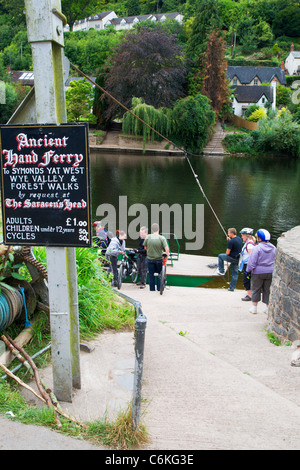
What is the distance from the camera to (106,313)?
570 cm

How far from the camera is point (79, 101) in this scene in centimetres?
5422

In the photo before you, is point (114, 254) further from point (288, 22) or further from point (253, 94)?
point (288, 22)

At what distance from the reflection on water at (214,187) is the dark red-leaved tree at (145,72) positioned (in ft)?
25.1

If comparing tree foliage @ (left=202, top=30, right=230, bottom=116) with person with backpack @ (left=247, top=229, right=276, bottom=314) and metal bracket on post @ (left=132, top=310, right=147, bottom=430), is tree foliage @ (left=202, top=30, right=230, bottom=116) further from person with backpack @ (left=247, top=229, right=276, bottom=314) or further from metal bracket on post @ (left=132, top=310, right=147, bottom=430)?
metal bracket on post @ (left=132, top=310, right=147, bottom=430)

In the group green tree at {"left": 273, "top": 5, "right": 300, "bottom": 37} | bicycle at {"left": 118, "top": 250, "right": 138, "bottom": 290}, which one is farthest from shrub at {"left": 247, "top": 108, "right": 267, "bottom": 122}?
green tree at {"left": 273, "top": 5, "right": 300, "bottom": 37}

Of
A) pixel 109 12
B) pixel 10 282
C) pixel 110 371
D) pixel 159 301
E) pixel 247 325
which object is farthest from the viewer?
pixel 109 12

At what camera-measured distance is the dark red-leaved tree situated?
5084 cm

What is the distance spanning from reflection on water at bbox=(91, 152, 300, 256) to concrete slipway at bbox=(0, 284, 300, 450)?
13.1m

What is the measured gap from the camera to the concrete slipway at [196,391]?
131 inches

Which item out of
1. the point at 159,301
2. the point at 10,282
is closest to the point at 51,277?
the point at 10,282

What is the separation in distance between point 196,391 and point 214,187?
29412mm

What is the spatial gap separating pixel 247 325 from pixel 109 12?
127m

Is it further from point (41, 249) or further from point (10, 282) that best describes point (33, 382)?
point (41, 249)

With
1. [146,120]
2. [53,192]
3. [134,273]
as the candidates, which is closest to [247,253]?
[134,273]
